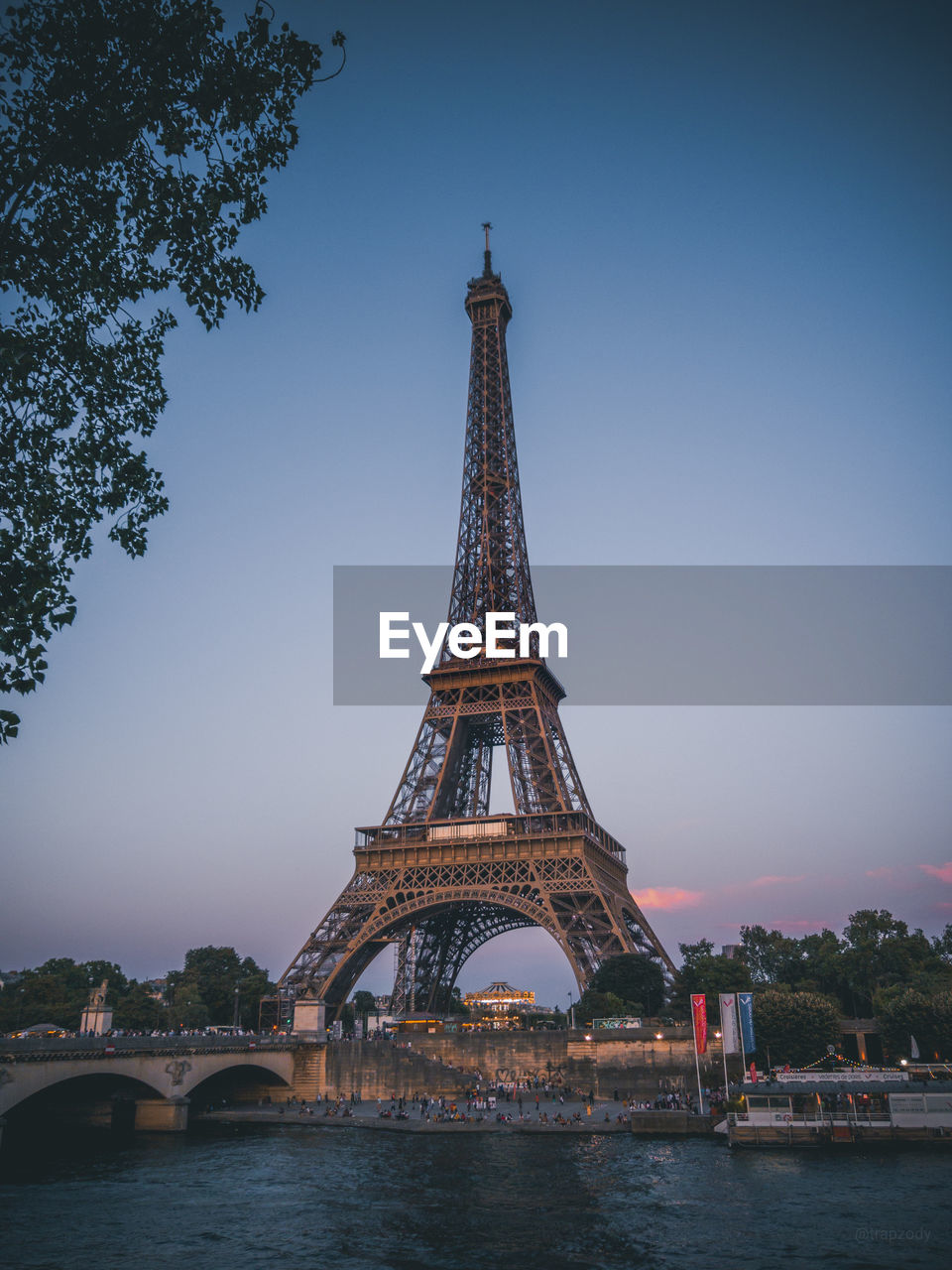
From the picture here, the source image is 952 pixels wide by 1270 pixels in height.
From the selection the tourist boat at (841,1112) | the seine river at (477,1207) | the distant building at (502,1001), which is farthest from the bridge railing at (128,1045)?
the distant building at (502,1001)

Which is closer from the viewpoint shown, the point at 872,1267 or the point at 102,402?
the point at 102,402

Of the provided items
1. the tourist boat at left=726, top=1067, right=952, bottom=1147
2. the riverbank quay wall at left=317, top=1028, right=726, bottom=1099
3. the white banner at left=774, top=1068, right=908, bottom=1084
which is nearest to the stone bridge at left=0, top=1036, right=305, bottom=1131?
the riverbank quay wall at left=317, top=1028, right=726, bottom=1099

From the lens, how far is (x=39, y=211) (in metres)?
14.9

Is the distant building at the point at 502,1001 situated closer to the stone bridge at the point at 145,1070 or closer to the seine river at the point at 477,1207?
the stone bridge at the point at 145,1070

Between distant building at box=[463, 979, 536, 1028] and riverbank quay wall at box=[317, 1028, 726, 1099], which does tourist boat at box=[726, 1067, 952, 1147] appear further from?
distant building at box=[463, 979, 536, 1028]

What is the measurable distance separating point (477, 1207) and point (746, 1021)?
81.9 ft

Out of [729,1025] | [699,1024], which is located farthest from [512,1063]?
[729,1025]

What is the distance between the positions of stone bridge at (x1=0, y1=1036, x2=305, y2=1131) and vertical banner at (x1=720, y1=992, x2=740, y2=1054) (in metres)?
27.3

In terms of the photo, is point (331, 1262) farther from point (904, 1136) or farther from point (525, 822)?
point (525, 822)

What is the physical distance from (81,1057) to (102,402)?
3759 centimetres

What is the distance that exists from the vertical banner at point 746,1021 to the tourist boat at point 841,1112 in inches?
118

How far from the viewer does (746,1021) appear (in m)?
50.2

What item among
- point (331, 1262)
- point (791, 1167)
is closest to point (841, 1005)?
point (791, 1167)

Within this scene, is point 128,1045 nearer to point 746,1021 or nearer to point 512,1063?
point 512,1063
